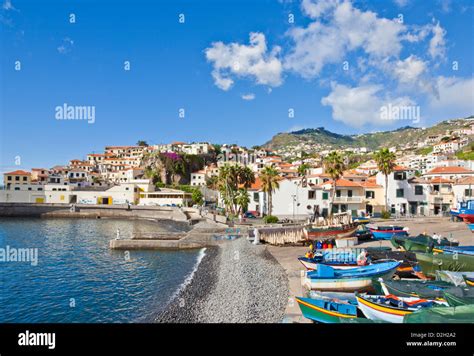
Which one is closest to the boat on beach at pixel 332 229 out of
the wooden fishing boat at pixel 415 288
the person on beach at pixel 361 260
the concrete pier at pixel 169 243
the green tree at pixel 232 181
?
the concrete pier at pixel 169 243

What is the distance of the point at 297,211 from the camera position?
46625mm

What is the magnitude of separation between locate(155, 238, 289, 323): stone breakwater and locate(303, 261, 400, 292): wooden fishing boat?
1.56 m

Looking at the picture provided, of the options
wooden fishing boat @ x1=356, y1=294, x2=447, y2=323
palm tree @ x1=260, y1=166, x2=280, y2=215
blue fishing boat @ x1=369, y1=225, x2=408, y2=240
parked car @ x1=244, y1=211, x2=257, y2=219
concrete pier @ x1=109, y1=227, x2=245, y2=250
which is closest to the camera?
wooden fishing boat @ x1=356, y1=294, x2=447, y2=323

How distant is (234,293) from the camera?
16.0 metres

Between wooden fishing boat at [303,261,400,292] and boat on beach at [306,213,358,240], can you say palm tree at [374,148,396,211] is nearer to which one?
boat on beach at [306,213,358,240]

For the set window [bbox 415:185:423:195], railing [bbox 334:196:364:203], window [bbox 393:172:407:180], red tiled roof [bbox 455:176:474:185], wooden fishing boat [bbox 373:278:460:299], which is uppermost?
window [bbox 393:172:407:180]

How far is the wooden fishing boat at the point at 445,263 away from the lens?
53.3 feet

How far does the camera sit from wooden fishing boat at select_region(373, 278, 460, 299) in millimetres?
11297

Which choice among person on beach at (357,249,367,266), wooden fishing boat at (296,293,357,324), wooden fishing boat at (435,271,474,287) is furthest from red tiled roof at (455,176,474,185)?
wooden fishing boat at (296,293,357,324)

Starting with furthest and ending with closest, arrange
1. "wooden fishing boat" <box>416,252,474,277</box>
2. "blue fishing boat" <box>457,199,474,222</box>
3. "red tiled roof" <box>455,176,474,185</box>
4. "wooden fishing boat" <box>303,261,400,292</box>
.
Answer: "red tiled roof" <box>455,176,474,185</box>, "blue fishing boat" <box>457,199,474,222</box>, "wooden fishing boat" <box>416,252,474,277</box>, "wooden fishing boat" <box>303,261,400,292</box>

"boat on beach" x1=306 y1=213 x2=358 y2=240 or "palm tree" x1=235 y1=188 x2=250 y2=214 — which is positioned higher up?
"palm tree" x1=235 y1=188 x2=250 y2=214
